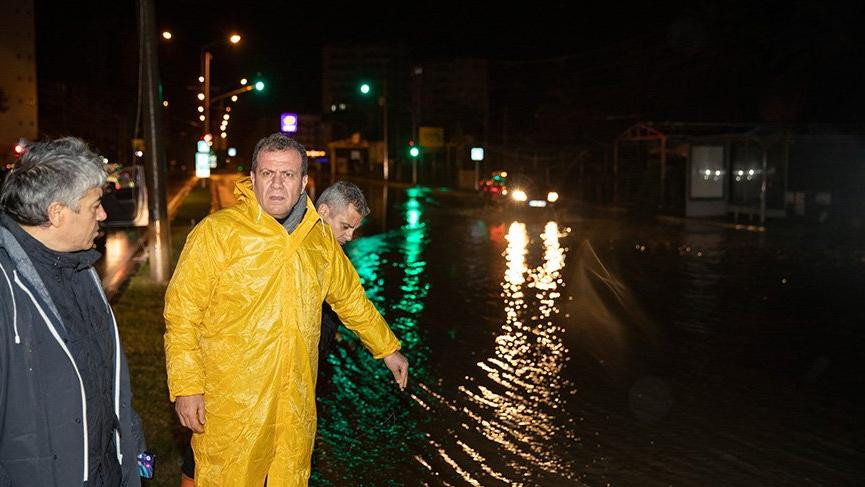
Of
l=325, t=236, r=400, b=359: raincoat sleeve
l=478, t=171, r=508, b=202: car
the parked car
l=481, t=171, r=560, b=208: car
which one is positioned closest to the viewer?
l=325, t=236, r=400, b=359: raincoat sleeve

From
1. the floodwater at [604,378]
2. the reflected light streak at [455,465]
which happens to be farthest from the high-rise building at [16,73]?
the reflected light streak at [455,465]

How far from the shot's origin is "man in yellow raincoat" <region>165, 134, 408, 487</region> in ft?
12.6

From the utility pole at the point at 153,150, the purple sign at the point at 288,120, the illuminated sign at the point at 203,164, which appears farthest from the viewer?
the illuminated sign at the point at 203,164

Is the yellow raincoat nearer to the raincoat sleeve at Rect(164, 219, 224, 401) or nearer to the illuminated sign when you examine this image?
the raincoat sleeve at Rect(164, 219, 224, 401)

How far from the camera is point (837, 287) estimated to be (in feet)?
48.7

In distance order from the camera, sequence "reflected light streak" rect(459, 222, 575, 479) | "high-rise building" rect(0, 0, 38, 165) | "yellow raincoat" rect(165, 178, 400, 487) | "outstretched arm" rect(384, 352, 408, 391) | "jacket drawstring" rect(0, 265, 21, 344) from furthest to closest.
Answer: "high-rise building" rect(0, 0, 38, 165) < "reflected light streak" rect(459, 222, 575, 479) < "outstretched arm" rect(384, 352, 408, 391) < "yellow raincoat" rect(165, 178, 400, 487) < "jacket drawstring" rect(0, 265, 21, 344)

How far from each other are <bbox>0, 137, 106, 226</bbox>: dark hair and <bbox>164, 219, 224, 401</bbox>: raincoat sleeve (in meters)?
0.72

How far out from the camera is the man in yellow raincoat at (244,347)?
384 cm

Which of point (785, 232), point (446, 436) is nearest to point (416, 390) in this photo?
point (446, 436)

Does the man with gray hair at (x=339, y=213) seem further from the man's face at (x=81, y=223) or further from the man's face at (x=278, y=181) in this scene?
the man's face at (x=81, y=223)

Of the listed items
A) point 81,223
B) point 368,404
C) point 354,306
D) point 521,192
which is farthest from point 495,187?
point 81,223

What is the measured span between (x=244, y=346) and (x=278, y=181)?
0.73 metres

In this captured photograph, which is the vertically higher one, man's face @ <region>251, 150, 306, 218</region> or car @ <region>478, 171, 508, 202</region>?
man's face @ <region>251, 150, 306, 218</region>

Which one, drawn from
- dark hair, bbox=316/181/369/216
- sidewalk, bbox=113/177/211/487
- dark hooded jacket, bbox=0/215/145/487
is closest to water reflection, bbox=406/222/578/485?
sidewalk, bbox=113/177/211/487
